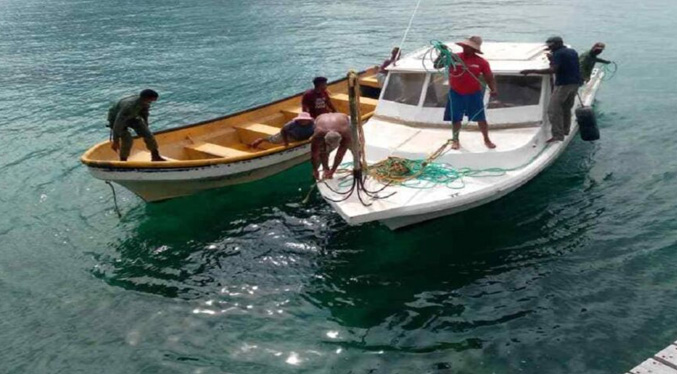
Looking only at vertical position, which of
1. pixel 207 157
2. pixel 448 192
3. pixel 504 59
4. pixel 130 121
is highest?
pixel 504 59

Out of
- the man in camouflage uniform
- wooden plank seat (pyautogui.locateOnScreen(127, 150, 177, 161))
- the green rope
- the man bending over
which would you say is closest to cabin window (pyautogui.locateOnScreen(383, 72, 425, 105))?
the green rope

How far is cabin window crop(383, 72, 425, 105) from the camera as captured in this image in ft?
39.8

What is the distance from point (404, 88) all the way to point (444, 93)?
0.93 m

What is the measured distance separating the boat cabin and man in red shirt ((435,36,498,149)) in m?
0.78

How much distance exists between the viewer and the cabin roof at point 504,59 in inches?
470

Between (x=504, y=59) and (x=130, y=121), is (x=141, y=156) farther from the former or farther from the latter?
(x=504, y=59)

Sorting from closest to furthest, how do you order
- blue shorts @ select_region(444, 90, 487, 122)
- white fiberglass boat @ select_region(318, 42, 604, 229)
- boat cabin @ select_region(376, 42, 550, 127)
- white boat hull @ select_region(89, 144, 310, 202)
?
white fiberglass boat @ select_region(318, 42, 604, 229) < blue shorts @ select_region(444, 90, 487, 122) < white boat hull @ select_region(89, 144, 310, 202) < boat cabin @ select_region(376, 42, 550, 127)

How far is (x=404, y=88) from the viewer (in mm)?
12359

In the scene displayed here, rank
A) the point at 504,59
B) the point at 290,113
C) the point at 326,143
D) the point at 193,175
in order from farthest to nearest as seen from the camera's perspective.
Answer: the point at 290,113 → the point at 504,59 → the point at 193,175 → the point at 326,143

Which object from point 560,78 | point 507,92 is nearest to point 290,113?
point 507,92

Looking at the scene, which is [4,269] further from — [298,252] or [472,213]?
[472,213]

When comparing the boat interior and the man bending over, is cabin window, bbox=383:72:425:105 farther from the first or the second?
the man bending over

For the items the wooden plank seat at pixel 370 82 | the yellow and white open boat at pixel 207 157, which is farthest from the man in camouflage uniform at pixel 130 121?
the wooden plank seat at pixel 370 82

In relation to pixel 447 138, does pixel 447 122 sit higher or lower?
higher
